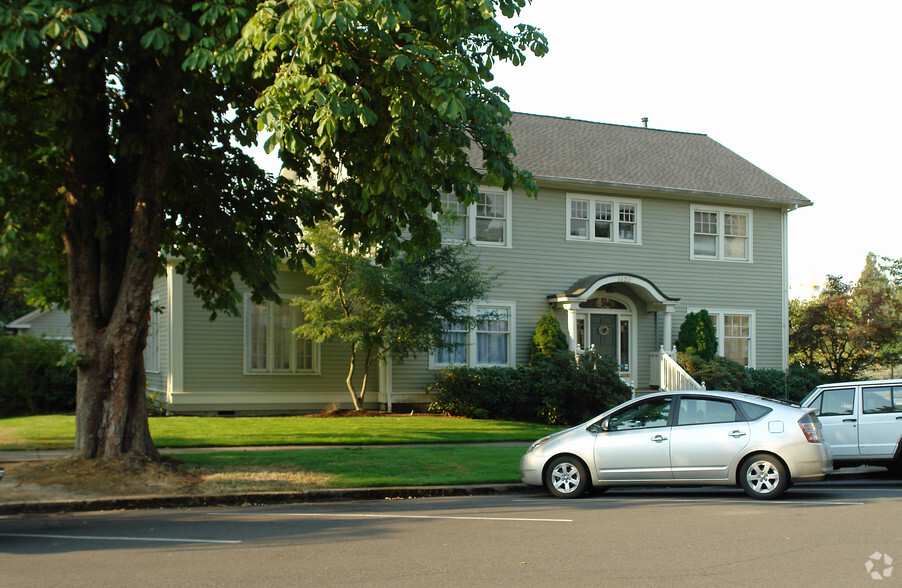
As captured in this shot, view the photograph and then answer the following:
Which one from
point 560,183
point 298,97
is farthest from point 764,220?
point 298,97

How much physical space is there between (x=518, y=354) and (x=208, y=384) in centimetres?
847

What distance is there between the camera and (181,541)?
319 inches

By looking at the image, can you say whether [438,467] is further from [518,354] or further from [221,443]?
[518,354]

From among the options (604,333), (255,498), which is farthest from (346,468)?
(604,333)

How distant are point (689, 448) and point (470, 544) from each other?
4.36 meters

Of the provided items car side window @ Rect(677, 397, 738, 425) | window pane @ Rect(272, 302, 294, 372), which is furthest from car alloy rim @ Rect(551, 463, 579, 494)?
window pane @ Rect(272, 302, 294, 372)

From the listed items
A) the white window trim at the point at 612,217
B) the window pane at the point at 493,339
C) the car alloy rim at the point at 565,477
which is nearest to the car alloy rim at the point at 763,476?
the car alloy rim at the point at 565,477

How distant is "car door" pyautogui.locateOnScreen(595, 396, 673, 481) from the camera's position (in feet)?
36.7

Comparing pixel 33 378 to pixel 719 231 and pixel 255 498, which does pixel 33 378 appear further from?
pixel 719 231

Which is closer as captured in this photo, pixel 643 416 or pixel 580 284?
pixel 643 416

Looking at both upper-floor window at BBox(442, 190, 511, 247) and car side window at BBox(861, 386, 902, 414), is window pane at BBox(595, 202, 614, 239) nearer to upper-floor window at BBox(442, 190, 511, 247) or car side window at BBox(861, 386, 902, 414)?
upper-floor window at BBox(442, 190, 511, 247)

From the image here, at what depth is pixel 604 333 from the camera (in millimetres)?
25172

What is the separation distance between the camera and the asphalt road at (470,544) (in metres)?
6.61

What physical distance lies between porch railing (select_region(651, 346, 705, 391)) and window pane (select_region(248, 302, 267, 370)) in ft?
36.3
